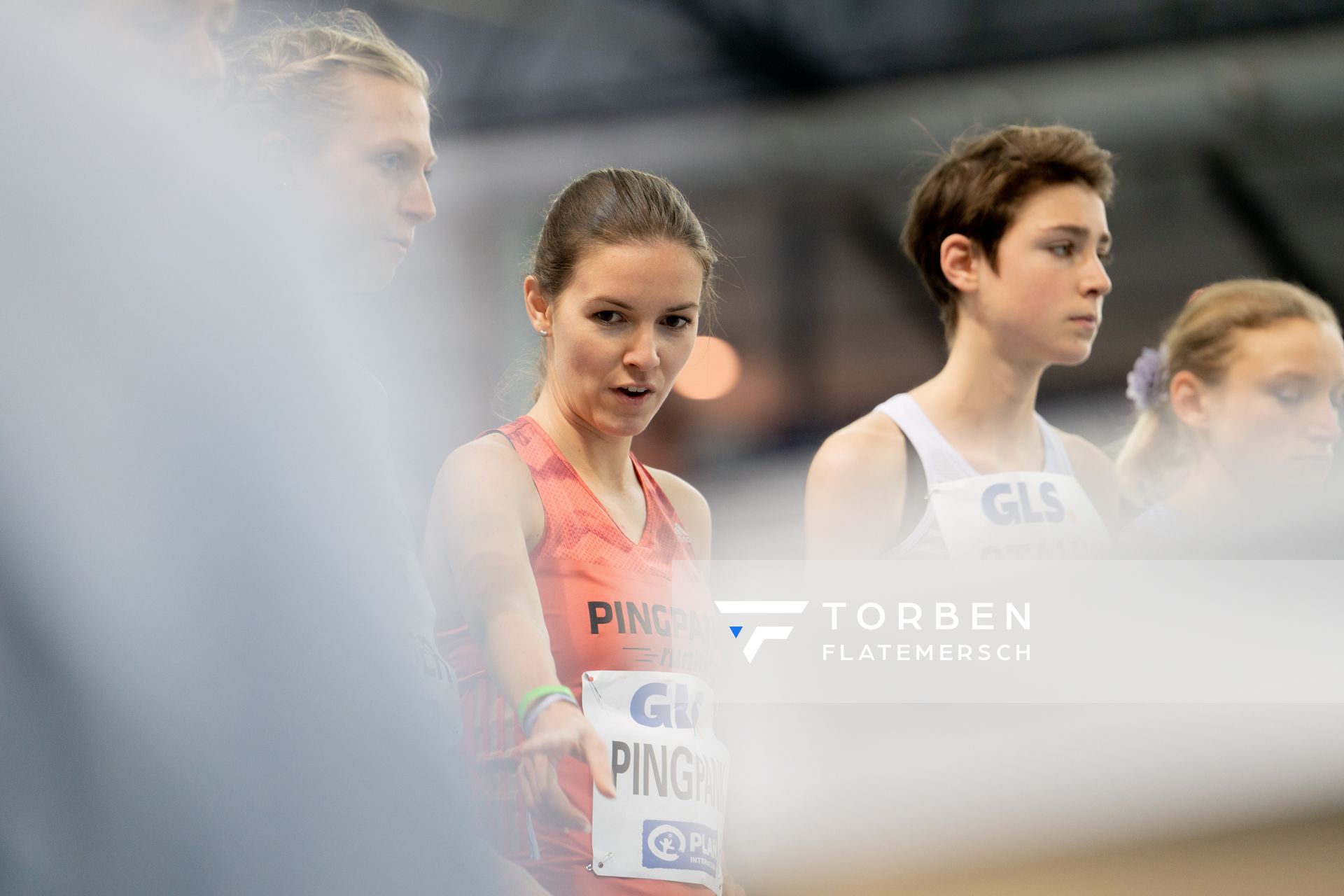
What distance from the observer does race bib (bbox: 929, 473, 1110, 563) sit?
103 centimetres

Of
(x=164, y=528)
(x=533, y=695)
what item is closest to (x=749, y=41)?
(x=533, y=695)

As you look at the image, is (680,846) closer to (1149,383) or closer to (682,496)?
(682,496)

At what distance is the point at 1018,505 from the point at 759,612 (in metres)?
0.24

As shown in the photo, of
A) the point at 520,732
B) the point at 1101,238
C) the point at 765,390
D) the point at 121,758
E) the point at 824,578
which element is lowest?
the point at 121,758

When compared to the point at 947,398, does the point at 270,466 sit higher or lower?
lower

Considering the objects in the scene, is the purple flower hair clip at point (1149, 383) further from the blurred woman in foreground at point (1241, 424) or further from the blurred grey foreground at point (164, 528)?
the blurred grey foreground at point (164, 528)

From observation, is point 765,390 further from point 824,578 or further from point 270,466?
point 270,466

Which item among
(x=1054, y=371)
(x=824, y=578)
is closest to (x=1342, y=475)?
(x=1054, y=371)

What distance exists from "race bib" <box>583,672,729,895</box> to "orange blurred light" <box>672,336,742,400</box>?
43.9 inches

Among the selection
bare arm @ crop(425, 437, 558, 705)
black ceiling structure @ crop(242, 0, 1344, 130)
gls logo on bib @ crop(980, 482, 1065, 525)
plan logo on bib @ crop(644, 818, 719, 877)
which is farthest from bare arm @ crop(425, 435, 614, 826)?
black ceiling structure @ crop(242, 0, 1344, 130)

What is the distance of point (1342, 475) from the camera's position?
116 cm

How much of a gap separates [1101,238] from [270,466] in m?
1.06

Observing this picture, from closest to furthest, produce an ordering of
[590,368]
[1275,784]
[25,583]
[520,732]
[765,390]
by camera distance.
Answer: [25,583], [520,732], [590,368], [1275,784], [765,390]

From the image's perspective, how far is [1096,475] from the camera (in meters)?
1.13
